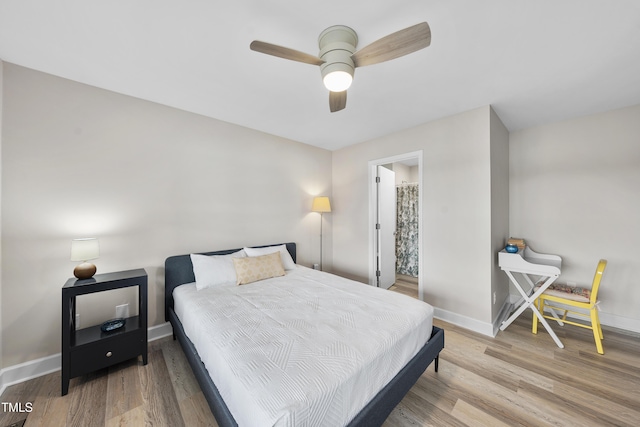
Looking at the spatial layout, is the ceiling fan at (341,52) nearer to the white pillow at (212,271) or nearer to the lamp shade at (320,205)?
the white pillow at (212,271)

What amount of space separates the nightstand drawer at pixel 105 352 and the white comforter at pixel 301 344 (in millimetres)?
374

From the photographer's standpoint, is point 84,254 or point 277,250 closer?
point 84,254

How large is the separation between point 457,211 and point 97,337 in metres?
3.82

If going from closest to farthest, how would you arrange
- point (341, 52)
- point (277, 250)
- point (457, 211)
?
1. point (341, 52)
2. point (457, 211)
3. point (277, 250)

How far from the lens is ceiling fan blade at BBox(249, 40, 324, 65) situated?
4.34ft

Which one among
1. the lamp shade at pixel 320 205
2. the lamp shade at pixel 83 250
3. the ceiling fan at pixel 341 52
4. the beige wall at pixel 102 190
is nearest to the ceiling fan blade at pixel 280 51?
the ceiling fan at pixel 341 52

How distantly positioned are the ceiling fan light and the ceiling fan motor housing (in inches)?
0.7

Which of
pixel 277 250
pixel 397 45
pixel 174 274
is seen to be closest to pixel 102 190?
pixel 174 274

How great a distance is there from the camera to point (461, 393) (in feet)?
5.75

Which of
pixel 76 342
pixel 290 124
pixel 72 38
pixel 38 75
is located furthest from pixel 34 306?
pixel 290 124

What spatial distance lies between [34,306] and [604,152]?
610 centimetres

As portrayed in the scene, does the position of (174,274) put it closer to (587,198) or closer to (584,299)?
(584,299)

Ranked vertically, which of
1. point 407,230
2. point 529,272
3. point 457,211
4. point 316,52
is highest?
point 316,52

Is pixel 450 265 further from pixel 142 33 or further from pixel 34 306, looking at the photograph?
pixel 34 306
